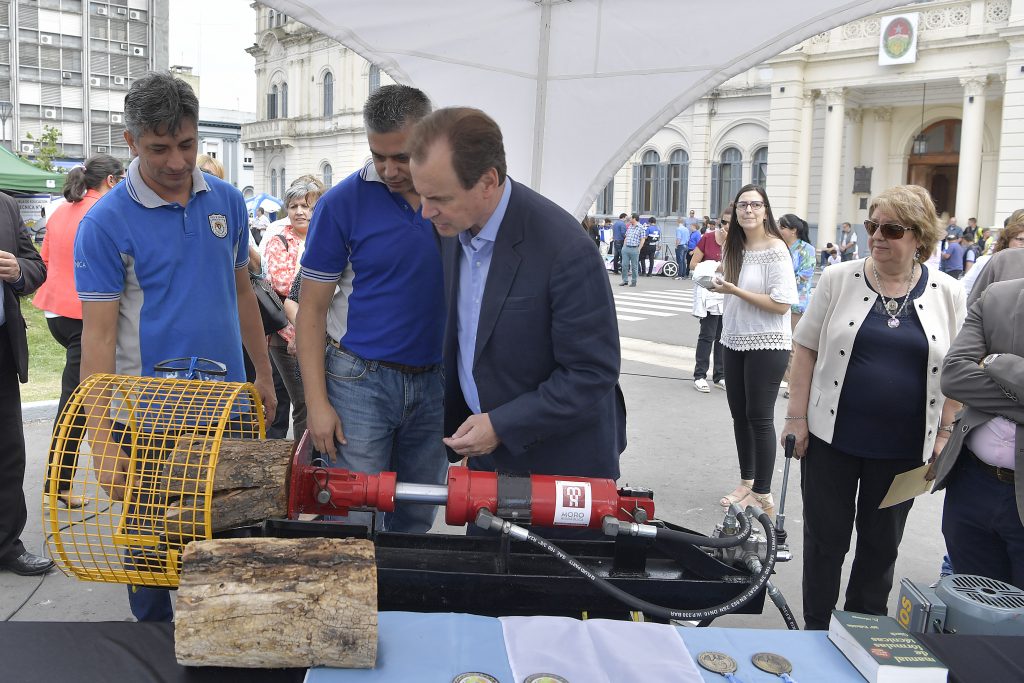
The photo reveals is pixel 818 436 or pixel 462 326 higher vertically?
pixel 462 326

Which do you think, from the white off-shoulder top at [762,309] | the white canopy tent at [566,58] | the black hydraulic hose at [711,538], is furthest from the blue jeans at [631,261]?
the black hydraulic hose at [711,538]

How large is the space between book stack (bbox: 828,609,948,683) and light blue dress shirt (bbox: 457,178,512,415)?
1081mm

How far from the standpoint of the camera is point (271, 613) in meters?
1.38

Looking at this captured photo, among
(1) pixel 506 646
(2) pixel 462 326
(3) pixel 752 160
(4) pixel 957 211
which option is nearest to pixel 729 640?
(1) pixel 506 646

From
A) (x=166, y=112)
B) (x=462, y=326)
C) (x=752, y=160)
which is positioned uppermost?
(x=752, y=160)

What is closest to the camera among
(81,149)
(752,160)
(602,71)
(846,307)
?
(846,307)

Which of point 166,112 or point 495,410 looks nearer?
point 495,410

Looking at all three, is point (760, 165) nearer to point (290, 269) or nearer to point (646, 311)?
point (646, 311)

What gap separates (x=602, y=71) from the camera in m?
3.93

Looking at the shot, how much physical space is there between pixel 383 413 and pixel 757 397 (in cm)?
258

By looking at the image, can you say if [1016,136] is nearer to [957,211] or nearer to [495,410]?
[957,211]

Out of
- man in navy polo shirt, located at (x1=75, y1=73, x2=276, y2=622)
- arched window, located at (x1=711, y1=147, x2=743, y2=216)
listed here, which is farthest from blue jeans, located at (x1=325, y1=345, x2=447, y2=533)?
arched window, located at (x1=711, y1=147, x2=743, y2=216)

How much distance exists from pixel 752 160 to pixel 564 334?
32.5 meters

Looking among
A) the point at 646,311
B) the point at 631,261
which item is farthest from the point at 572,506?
the point at 631,261
